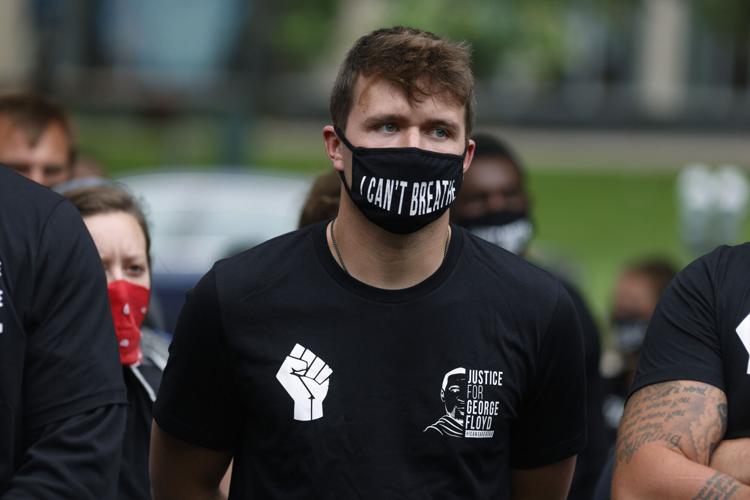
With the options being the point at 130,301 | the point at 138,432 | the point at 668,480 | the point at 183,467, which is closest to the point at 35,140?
the point at 130,301

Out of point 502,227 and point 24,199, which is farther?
point 502,227

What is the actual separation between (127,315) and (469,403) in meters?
1.23

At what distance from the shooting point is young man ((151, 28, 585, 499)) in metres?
3.52

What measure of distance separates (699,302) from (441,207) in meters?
0.79

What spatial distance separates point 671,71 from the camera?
120 feet

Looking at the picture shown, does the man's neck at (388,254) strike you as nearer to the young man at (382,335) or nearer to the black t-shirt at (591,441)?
the young man at (382,335)

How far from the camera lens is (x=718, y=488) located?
3.61 m

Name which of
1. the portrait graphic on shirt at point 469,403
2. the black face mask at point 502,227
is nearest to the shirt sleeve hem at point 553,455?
the portrait graphic on shirt at point 469,403

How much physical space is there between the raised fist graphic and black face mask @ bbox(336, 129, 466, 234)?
37 centimetres

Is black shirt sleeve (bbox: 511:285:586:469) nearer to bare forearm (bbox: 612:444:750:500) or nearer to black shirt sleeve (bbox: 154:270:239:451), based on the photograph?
bare forearm (bbox: 612:444:750:500)

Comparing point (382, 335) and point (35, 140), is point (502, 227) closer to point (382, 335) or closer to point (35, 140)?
point (35, 140)

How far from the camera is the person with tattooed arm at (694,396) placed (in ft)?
12.1

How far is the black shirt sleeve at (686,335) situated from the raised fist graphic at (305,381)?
0.89 m

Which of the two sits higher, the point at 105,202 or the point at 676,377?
the point at 105,202
